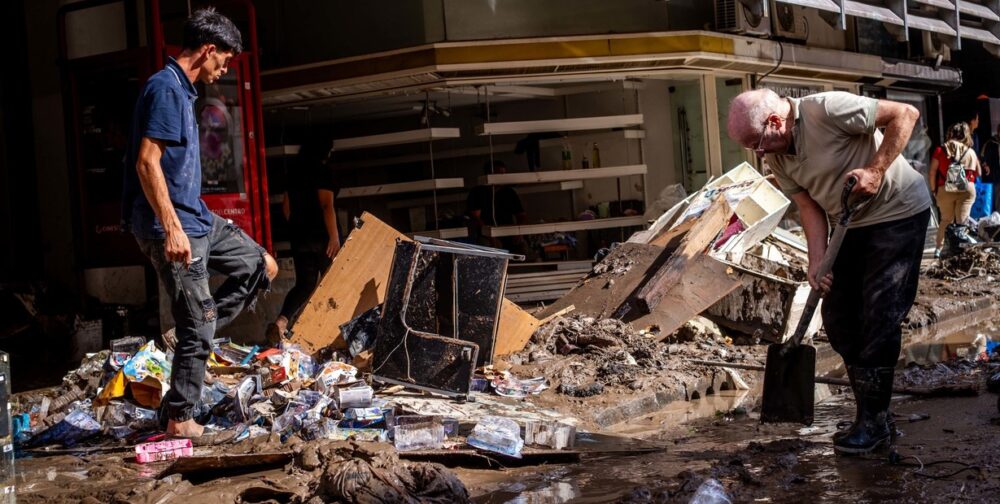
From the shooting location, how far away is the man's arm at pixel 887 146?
4.64 meters

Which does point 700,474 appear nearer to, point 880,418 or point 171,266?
point 880,418

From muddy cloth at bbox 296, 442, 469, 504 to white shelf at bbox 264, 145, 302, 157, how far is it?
8660 millimetres

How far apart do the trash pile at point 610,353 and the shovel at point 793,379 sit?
5.04ft

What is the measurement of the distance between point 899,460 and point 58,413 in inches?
187

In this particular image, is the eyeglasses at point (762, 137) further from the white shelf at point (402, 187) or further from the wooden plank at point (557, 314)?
the white shelf at point (402, 187)

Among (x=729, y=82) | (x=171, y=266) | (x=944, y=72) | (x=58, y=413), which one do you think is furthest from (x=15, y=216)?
(x=944, y=72)

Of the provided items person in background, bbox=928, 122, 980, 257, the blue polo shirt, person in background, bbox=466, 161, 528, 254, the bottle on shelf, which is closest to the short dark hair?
the blue polo shirt

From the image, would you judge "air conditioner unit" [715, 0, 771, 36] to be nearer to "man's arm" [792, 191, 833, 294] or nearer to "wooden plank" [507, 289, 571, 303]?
"wooden plank" [507, 289, 571, 303]

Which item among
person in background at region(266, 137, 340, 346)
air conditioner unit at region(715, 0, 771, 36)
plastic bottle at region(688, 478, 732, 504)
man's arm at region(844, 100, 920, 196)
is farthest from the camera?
air conditioner unit at region(715, 0, 771, 36)

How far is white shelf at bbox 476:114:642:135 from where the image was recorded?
12125mm

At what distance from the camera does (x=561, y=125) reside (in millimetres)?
12414

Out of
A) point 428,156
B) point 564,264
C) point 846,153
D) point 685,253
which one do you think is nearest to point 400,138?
point 428,156

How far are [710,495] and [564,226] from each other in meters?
8.68

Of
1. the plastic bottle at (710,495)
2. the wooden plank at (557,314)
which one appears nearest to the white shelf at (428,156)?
the wooden plank at (557,314)
